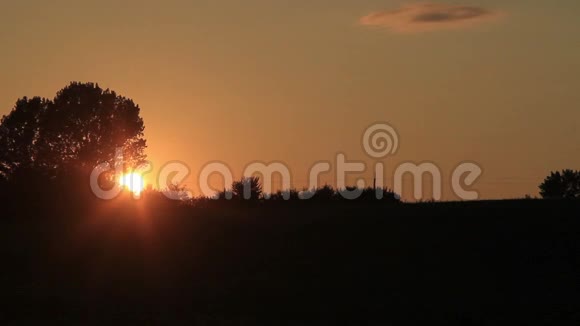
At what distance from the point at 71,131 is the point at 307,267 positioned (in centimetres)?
4013

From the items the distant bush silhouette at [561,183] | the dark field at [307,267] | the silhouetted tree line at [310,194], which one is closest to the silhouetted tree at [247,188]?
the silhouetted tree line at [310,194]

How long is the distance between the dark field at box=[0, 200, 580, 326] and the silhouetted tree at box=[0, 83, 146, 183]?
61.2 feet

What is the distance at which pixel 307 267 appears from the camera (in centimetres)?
4209

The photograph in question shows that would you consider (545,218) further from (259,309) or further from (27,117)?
(27,117)

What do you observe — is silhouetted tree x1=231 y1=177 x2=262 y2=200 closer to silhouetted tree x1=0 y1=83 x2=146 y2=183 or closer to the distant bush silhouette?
silhouetted tree x1=0 y1=83 x2=146 y2=183

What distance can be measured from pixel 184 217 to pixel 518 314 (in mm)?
25998

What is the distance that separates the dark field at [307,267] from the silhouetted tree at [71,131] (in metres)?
18.7

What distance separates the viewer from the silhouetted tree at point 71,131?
252 ft

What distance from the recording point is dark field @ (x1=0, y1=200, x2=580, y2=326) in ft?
115

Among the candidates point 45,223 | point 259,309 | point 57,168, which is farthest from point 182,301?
point 57,168

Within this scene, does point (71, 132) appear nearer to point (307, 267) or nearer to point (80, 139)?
point (80, 139)

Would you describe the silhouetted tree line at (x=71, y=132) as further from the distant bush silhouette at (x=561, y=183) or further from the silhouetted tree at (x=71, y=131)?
the distant bush silhouette at (x=561, y=183)

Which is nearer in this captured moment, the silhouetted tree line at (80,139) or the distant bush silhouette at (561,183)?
the silhouetted tree line at (80,139)

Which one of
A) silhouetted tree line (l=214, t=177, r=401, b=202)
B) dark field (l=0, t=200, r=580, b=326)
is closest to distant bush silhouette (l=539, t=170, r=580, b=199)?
silhouetted tree line (l=214, t=177, r=401, b=202)
